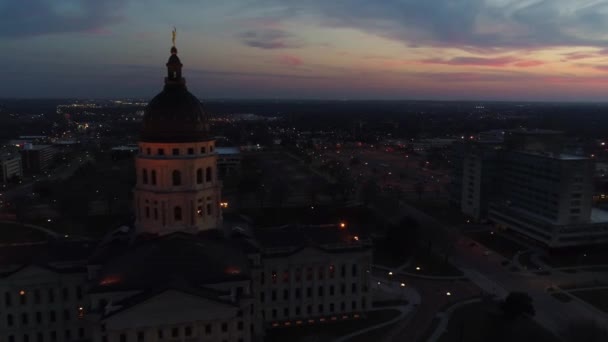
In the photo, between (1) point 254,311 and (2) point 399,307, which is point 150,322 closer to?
(1) point 254,311

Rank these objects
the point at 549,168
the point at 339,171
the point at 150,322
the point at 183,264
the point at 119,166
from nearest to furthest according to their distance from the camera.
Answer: the point at 150,322, the point at 183,264, the point at 549,168, the point at 339,171, the point at 119,166

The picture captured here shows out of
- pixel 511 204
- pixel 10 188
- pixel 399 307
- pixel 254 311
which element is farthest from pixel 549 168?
pixel 10 188

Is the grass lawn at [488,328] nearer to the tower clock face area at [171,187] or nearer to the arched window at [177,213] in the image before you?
the tower clock face area at [171,187]

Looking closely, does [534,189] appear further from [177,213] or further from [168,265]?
[168,265]

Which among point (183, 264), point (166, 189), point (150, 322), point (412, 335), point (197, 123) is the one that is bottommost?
point (412, 335)

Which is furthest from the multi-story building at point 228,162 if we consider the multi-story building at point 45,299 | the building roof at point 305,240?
the multi-story building at point 45,299
